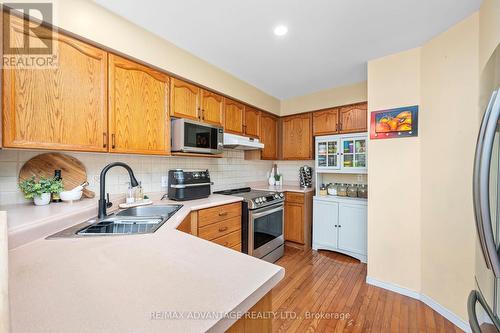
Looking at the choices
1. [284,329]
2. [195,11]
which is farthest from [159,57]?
[284,329]

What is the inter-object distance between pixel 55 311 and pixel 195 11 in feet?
5.99

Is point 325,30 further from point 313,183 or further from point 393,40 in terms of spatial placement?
point 313,183

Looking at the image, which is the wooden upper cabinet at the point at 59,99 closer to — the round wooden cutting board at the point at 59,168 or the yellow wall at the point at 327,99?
the round wooden cutting board at the point at 59,168

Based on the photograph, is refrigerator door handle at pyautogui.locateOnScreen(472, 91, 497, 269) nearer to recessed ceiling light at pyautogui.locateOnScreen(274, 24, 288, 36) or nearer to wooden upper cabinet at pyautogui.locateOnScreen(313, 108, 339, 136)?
recessed ceiling light at pyautogui.locateOnScreen(274, 24, 288, 36)

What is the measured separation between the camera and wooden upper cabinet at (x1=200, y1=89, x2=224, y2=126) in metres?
2.25

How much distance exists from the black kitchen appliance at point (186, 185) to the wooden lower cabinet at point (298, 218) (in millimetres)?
1379

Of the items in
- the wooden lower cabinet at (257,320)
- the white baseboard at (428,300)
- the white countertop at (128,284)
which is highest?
the white countertop at (128,284)

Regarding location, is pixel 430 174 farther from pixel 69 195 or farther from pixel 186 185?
pixel 69 195

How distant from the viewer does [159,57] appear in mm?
1804

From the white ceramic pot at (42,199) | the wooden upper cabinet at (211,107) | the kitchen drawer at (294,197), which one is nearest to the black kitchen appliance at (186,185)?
the wooden upper cabinet at (211,107)

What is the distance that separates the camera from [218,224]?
1966mm

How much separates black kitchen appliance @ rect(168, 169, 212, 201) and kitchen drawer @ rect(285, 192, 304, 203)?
4.40ft

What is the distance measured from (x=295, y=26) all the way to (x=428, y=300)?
103 inches

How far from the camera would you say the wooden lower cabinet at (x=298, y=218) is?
9.60 feet
